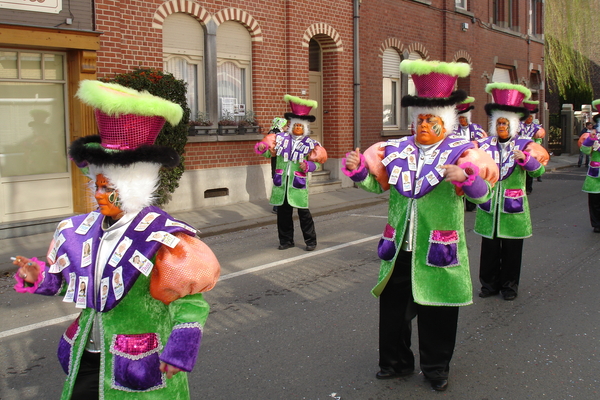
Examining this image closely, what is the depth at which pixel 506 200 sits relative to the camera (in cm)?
654

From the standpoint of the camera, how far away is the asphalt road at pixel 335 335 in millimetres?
4418

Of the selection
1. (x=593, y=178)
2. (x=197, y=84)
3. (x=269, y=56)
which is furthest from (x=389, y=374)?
(x=269, y=56)

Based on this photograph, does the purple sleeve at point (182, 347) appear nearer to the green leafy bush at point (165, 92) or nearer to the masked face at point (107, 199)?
the masked face at point (107, 199)

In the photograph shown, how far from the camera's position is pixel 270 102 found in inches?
555

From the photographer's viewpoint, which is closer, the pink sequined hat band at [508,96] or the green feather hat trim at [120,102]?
the green feather hat trim at [120,102]

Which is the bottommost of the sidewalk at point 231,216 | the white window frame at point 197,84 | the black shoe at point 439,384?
the black shoe at point 439,384

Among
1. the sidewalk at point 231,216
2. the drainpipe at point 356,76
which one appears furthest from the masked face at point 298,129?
the drainpipe at point 356,76

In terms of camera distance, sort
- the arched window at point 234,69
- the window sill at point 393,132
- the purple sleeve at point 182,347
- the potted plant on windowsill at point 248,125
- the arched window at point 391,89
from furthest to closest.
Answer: the arched window at point 391,89, the window sill at point 393,132, the potted plant on windowsill at point 248,125, the arched window at point 234,69, the purple sleeve at point 182,347

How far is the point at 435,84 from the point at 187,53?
9026mm

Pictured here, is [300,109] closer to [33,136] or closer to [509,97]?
[509,97]

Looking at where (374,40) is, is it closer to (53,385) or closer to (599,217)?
(599,217)

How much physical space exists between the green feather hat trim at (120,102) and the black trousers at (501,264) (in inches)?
182

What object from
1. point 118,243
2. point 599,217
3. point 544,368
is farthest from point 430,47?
point 118,243

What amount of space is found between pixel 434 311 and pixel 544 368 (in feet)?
3.87
